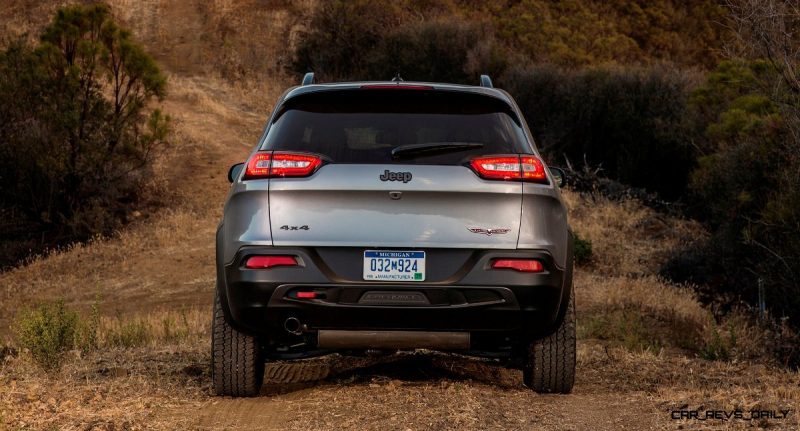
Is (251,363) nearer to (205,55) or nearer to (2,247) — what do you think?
(2,247)

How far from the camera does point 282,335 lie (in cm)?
625

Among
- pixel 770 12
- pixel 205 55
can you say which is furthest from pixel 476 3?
pixel 770 12

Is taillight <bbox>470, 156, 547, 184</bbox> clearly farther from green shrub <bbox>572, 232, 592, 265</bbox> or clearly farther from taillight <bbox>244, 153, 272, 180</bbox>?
green shrub <bbox>572, 232, 592, 265</bbox>

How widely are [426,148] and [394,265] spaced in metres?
0.67

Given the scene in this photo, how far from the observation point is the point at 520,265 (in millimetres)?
5879

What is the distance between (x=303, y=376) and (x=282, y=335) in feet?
5.67

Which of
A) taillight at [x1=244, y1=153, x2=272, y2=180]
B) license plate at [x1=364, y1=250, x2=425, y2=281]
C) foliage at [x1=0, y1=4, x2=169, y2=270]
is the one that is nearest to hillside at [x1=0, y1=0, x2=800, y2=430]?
license plate at [x1=364, y1=250, x2=425, y2=281]

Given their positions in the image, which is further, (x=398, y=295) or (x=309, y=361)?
(x=309, y=361)

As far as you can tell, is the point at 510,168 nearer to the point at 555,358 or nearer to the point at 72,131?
the point at 555,358

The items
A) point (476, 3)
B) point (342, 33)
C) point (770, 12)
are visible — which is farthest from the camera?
point (476, 3)

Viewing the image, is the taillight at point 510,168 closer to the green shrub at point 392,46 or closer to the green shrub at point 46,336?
the green shrub at point 46,336

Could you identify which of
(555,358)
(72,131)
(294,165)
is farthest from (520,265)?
(72,131)

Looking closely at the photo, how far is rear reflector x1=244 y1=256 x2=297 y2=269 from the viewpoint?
584cm

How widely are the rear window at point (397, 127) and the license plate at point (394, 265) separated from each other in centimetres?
51
